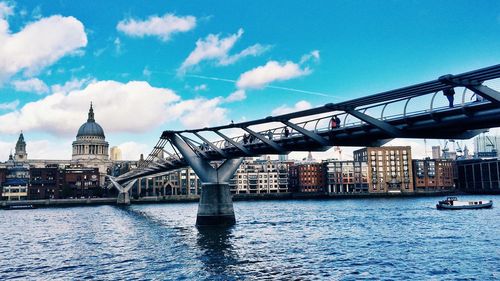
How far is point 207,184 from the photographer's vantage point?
61312 millimetres

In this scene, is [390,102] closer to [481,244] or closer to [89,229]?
[481,244]

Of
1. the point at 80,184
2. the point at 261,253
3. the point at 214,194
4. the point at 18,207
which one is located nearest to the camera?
the point at 261,253

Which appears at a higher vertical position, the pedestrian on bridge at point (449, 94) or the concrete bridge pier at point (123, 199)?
the pedestrian on bridge at point (449, 94)

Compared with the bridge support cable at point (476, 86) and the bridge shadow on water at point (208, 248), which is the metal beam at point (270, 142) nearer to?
the bridge shadow on water at point (208, 248)

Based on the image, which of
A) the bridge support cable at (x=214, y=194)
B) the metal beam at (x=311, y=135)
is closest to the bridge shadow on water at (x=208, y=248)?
the bridge support cable at (x=214, y=194)

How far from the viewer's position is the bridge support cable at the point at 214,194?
61062 millimetres

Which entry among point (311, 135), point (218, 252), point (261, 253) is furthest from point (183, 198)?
point (311, 135)

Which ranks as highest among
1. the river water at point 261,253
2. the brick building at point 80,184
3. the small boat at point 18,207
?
the brick building at point 80,184

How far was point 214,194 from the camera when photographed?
60969mm

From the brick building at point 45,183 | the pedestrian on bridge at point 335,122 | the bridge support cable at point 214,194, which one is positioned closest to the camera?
the pedestrian on bridge at point 335,122

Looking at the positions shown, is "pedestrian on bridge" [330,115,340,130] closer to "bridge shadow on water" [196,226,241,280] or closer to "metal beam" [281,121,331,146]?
"metal beam" [281,121,331,146]

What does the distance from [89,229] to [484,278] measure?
49928 millimetres

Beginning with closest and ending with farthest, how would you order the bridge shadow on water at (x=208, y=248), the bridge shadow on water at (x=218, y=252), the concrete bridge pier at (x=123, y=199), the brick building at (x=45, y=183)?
the bridge shadow on water at (x=218, y=252)
the bridge shadow on water at (x=208, y=248)
the concrete bridge pier at (x=123, y=199)
the brick building at (x=45, y=183)

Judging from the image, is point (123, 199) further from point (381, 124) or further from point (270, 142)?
point (381, 124)
